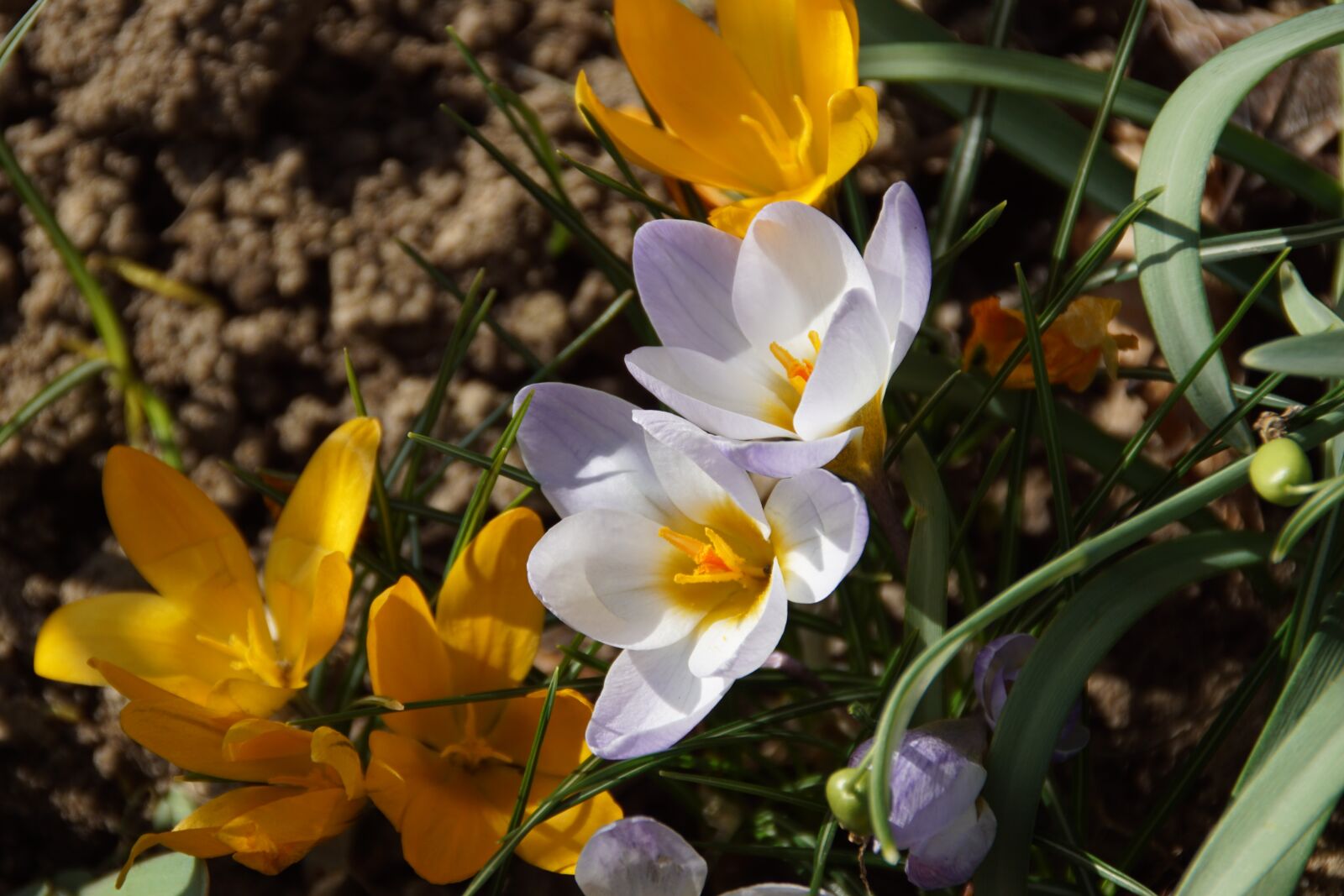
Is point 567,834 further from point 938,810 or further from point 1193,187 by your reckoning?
point 1193,187

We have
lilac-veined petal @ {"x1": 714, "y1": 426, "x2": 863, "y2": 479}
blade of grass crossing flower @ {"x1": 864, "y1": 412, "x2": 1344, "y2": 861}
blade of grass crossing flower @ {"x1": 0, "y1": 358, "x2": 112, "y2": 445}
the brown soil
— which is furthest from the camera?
the brown soil

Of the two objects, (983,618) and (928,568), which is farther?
(928,568)

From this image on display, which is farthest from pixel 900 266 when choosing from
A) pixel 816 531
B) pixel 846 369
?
pixel 816 531

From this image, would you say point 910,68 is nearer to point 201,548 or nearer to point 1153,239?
point 1153,239

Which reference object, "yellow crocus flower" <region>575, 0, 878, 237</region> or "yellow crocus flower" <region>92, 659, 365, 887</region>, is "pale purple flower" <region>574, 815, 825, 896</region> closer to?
"yellow crocus flower" <region>92, 659, 365, 887</region>

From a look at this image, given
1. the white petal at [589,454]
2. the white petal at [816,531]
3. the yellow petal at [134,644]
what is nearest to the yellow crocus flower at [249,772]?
the yellow petal at [134,644]

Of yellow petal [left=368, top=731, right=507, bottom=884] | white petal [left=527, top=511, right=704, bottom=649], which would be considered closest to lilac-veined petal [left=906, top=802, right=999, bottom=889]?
white petal [left=527, top=511, right=704, bottom=649]
